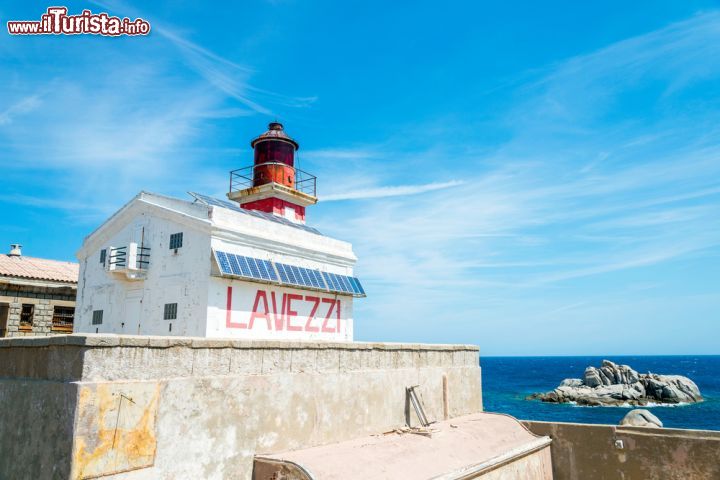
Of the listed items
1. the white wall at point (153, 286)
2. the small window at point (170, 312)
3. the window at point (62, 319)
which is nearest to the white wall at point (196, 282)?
the white wall at point (153, 286)

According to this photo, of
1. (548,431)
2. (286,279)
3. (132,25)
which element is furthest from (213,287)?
(548,431)

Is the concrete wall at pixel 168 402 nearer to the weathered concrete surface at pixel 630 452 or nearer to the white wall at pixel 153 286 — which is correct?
the white wall at pixel 153 286

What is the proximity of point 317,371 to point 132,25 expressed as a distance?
1049 centimetres

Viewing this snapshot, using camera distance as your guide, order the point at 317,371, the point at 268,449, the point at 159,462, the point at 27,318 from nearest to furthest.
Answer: the point at 159,462, the point at 268,449, the point at 317,371, the point at 27,318

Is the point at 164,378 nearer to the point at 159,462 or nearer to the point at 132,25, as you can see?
the point at 159,462

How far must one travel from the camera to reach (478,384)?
49.1 feet

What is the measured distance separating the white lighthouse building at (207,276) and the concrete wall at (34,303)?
210 inches

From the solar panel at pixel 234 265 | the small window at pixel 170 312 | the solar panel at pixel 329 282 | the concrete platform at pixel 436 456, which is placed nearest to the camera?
the concrete platform at pixel 436 456

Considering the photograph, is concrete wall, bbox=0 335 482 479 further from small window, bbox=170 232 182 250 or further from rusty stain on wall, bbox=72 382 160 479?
small window, bbox=170 232 182 250

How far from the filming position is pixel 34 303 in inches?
814

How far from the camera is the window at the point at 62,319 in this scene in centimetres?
2128

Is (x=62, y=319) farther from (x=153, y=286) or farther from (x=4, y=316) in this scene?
(x=153, y=286)

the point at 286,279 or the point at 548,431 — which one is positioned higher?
the point at 286,279

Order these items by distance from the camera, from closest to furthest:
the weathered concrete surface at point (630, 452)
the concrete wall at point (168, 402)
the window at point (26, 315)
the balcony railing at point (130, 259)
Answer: the concrete wall at point (168, 402)
the weathered concrete surface at point (630, 452)
the balcony railing at point (130, 259)
the window at point (26, 315)
